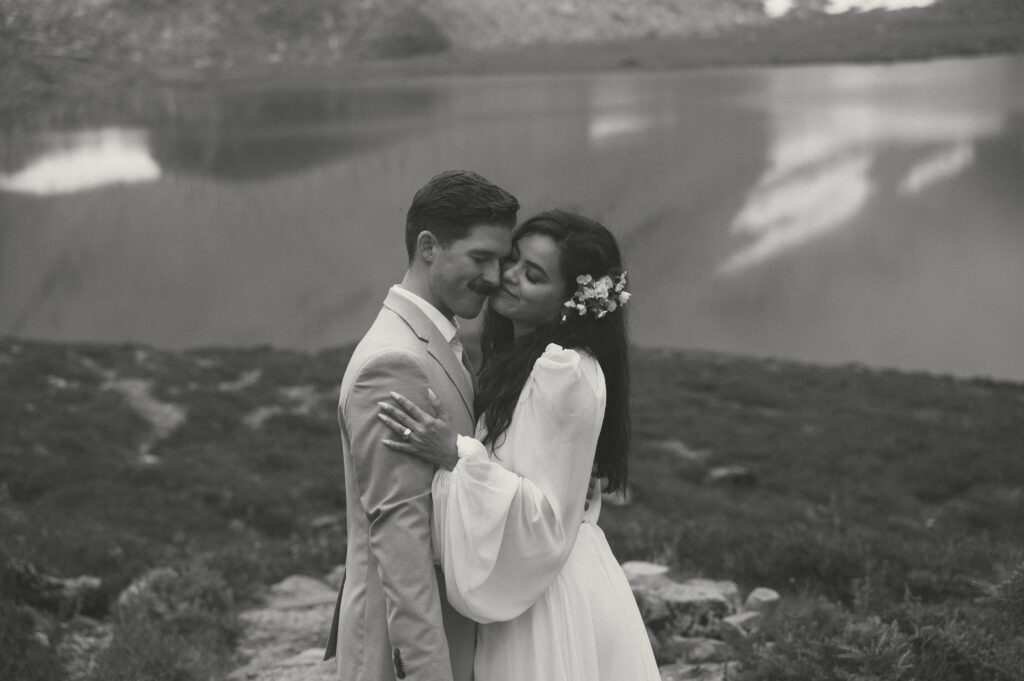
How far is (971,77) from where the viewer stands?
3234 centimetres

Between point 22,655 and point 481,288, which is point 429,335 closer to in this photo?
point 481,288

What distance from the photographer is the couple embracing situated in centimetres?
339

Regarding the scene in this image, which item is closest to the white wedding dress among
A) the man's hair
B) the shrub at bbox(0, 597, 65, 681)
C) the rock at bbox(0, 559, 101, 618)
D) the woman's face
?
the woman's face

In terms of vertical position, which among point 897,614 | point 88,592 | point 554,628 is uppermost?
point 554,628

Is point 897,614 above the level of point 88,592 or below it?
above

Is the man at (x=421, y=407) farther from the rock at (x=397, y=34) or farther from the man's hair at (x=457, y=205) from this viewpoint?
the rock at (x=397, y=34)

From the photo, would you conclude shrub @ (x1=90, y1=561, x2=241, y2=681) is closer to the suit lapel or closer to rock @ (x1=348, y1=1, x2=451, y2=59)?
the suit lapel

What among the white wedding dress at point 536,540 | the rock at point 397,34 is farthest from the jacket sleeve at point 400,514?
the rock at point 397,34

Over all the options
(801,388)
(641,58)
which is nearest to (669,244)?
(801,388)

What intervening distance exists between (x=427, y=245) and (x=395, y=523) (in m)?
0.98

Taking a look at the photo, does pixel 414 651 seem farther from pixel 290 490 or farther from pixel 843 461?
pixel 843 461

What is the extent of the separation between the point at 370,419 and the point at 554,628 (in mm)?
998

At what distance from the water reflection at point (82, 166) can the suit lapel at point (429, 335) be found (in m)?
42.6

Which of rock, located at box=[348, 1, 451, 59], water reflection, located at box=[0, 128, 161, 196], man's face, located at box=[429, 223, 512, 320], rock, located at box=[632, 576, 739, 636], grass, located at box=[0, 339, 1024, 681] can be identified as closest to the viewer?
man's face, located at box=[429, 223, 512, 320]
